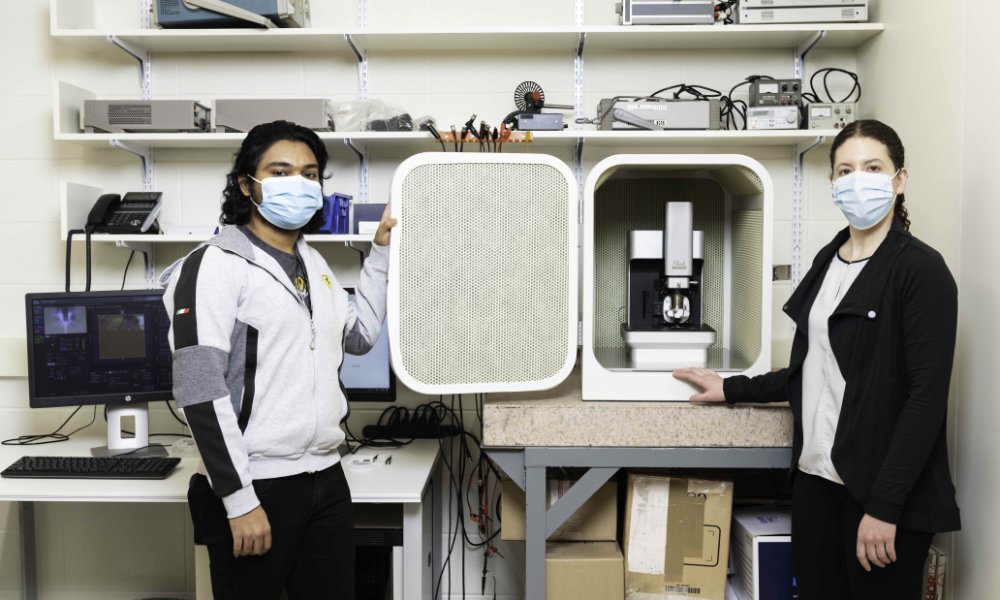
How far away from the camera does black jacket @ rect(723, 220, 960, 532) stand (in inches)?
51.2

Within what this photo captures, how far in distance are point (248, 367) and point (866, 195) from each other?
127cm

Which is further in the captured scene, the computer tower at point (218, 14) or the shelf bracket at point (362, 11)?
the shelf bracket at point (362, 11)

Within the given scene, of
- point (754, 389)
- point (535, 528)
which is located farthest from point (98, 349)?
point (754, 389)

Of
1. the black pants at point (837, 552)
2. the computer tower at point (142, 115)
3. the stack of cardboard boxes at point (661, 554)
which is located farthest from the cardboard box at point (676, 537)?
the computer tower at point (142, 115)

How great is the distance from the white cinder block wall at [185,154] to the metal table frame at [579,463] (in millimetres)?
759

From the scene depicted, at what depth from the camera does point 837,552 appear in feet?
4.79

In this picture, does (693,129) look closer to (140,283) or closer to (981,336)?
(981,336)

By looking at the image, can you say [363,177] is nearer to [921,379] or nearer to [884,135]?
[884,135]

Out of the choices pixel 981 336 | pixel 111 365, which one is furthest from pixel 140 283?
pixel 981 336

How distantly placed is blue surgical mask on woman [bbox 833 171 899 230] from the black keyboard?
1.78 m

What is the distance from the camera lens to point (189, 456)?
2.04 meters

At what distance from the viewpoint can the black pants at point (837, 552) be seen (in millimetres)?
1354

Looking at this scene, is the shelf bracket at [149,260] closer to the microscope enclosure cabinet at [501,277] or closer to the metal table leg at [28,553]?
the metal table leg at [28,553]

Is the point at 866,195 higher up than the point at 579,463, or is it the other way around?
the point at 866,195
